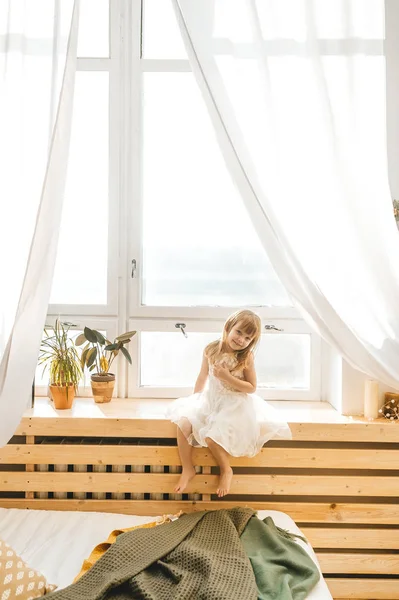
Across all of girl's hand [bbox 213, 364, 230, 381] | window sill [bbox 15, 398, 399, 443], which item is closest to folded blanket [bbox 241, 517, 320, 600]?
window sill [bbox 15, 398, 399, 443]

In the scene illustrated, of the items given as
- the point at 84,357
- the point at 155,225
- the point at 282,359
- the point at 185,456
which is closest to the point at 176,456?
the point at 185,456

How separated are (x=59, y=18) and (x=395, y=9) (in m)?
1.39

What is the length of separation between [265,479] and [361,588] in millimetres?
614

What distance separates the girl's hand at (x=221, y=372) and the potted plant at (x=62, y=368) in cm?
64

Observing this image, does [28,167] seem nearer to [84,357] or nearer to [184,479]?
[84,357]

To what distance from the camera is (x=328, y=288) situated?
6.99 ft

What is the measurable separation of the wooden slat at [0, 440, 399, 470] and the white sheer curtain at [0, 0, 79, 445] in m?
0.32

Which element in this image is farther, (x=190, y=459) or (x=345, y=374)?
(x=345, y=374)

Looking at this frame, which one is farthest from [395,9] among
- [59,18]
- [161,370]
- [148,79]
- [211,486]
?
[211,486]

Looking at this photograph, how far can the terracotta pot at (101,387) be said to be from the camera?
2541 mm

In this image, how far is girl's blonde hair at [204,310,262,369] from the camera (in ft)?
7.48

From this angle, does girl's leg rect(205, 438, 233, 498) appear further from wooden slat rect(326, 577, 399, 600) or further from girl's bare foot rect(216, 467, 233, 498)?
wooden slat rect(326, 577, 399, 600)

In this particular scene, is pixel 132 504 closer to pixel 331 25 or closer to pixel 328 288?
pixel 328 288

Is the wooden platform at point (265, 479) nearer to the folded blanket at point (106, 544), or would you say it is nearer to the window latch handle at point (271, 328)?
the folded blanket at point (106, 544)
